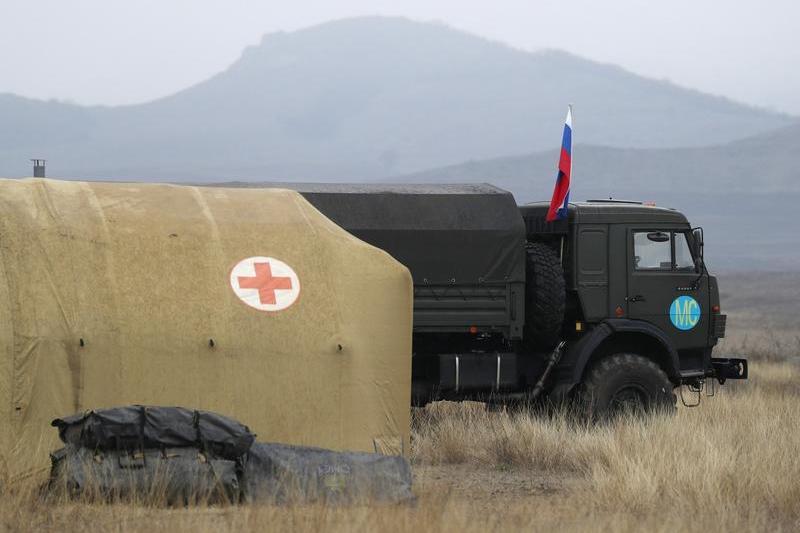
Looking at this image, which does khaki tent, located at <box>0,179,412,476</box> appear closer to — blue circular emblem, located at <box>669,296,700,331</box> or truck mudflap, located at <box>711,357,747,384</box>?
blue circular emblem, located at <box>669,296,700,331</box>

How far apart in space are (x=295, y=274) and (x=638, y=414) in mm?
5074

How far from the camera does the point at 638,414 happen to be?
15289mm

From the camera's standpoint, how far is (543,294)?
14.9m

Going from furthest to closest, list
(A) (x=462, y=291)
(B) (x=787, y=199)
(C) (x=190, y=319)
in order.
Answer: (B) (x=787, y=199) → (A) (x=462, y=291) → (C) (x=190, y=319)

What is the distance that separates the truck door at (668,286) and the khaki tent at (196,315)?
13.3ft

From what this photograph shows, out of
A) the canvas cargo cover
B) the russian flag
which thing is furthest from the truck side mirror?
the canvas cargo cover

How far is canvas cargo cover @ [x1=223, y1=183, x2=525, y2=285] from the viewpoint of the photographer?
564 inches

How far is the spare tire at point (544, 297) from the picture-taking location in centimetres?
1489

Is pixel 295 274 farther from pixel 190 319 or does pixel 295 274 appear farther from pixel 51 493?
pixel 51 493

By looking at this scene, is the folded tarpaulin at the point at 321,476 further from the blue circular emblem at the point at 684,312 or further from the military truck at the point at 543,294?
the blue circular emblem at the point at 684,312

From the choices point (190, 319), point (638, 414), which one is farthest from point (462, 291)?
point (190, 319)

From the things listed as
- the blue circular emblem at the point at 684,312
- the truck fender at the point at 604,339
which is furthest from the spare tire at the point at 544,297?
the blue circular emblem at the point at 684,312

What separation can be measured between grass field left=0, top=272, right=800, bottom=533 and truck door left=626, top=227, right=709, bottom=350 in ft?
3.63

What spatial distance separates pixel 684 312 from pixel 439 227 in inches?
133
